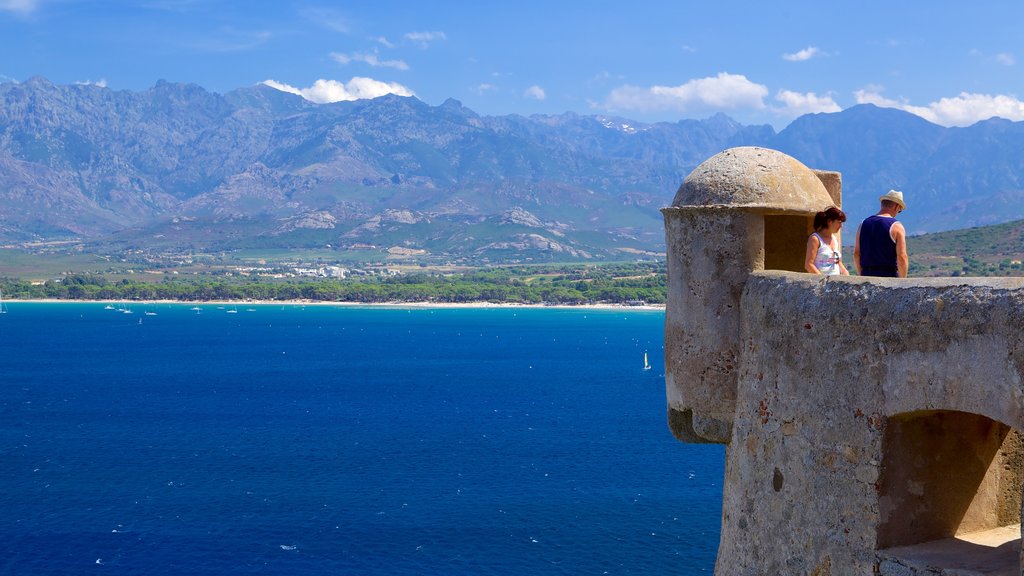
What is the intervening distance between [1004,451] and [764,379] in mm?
1804

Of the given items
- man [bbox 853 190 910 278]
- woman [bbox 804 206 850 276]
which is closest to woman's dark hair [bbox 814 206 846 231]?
woman [bbox 804 206 850 276]

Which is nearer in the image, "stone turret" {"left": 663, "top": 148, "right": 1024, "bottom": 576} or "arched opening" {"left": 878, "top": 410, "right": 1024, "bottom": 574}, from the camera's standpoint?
"stone turret" {"left": 663, "top": 148, "right": 1024, "bottom": 576}

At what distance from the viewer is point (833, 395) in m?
7.99

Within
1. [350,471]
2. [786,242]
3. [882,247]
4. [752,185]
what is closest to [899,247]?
[882,247]

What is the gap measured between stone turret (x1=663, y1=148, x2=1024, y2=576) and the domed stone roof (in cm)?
2

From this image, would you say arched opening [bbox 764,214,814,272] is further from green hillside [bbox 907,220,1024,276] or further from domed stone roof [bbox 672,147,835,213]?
green hillside [bbox 907,220,1024,276]

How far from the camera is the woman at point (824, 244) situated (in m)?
9.80

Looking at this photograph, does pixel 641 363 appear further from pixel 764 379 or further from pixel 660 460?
pixel 764 379

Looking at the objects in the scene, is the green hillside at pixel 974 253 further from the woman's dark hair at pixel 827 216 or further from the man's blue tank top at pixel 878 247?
the woman's dark hair at pixel 827 216

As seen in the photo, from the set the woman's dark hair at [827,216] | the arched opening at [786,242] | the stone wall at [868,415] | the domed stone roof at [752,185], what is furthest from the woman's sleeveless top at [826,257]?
the arched opening at [786,242]

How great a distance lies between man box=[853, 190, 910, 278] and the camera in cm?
964

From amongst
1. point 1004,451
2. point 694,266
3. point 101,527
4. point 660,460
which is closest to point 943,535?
point 1004,451

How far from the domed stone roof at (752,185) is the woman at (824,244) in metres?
0.12

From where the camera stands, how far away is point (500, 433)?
3073 inches
